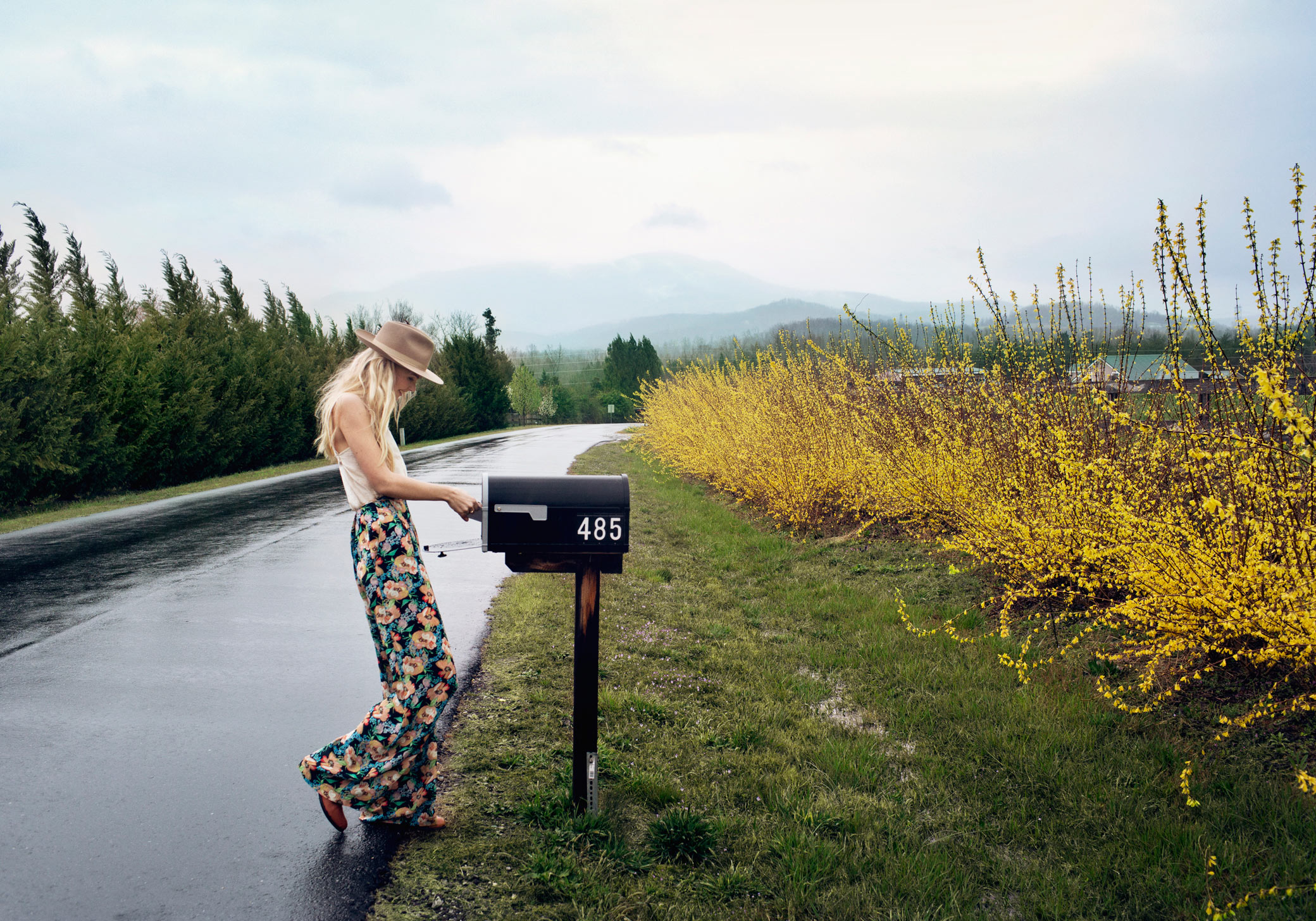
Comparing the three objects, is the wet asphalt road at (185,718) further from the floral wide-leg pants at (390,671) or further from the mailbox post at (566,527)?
the mailbox post at (566,527)

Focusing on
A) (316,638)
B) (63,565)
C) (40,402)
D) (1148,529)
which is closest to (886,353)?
(1148,529)

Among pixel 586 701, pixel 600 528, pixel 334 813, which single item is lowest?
pixel 334 813

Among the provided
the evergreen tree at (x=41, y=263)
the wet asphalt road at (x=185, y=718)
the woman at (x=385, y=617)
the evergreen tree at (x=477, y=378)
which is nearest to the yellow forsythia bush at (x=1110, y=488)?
the woman at (x=385, y=617)

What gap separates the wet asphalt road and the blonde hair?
1.43 metres

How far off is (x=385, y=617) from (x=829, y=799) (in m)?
1.88

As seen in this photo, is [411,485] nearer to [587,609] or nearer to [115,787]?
[587,609]

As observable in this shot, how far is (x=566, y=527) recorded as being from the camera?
116 inches

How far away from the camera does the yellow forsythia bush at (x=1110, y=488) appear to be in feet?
11.6

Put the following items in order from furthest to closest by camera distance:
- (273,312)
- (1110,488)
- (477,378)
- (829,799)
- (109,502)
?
1. (477,378)
2. (273,312)
3. (109,502)
4. (1110,488)
5. (829,799)

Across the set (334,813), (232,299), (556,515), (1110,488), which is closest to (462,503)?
(556,515)

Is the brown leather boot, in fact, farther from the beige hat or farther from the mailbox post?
Result: the beige hat

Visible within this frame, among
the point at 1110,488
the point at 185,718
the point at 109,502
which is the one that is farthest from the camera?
the point at 109,502

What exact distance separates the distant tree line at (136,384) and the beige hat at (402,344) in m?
13.2

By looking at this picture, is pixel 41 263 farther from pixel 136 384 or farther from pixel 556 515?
pixel 556 515
